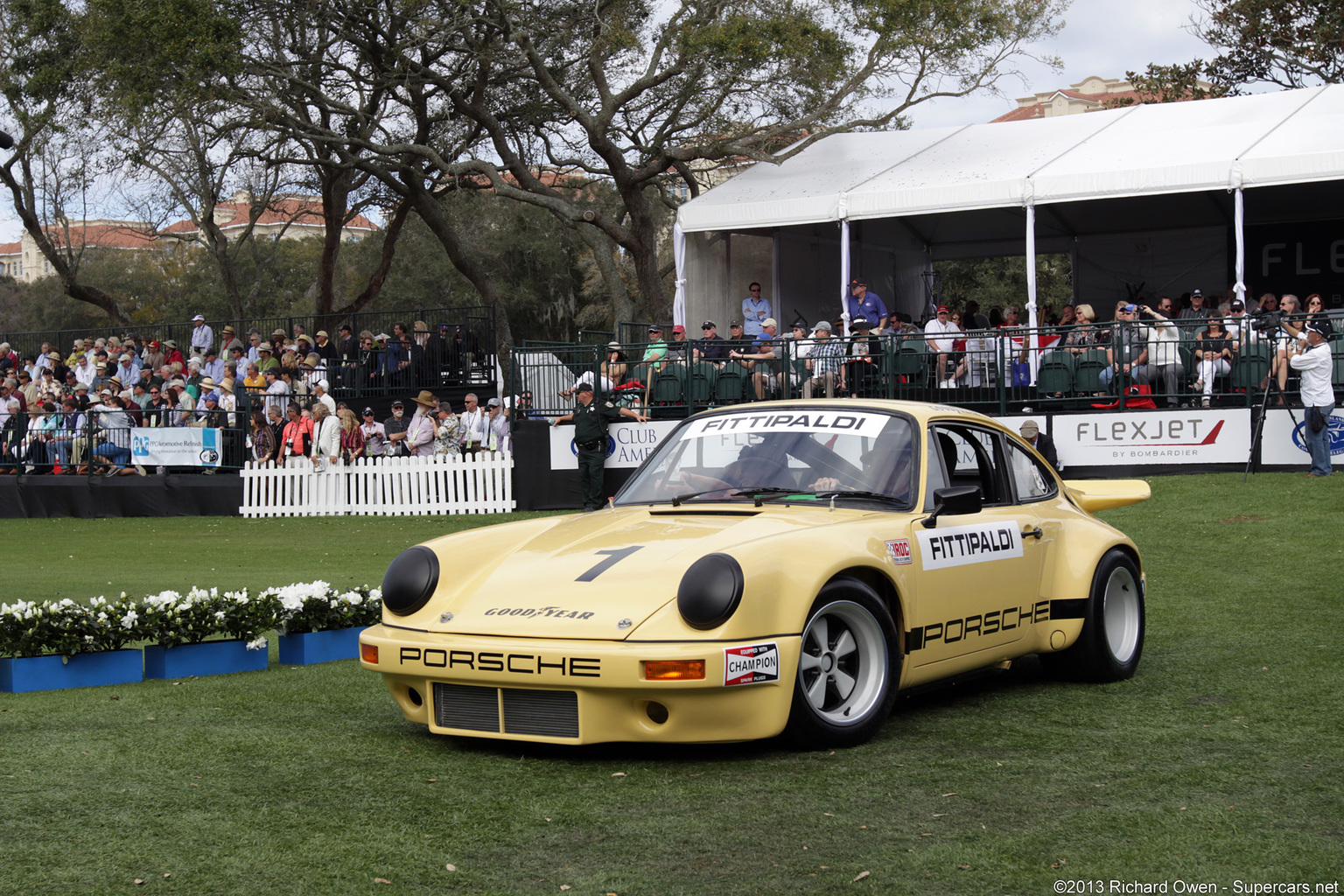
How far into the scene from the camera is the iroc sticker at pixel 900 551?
215 inches

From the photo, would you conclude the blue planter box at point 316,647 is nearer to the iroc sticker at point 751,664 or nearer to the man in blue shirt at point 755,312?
the iroc sticker at point 751,664

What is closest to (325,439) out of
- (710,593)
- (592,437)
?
(592,437)

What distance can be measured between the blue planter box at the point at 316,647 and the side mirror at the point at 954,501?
3752 mm

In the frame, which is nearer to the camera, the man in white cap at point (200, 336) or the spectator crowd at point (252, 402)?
the spectator crowd at point (252, 402)

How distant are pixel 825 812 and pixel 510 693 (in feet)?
4.51

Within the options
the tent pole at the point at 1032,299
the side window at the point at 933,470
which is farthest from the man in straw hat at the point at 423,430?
the side window at the point at 933,470

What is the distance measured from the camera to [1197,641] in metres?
7.91

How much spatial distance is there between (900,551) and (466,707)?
6.26ft

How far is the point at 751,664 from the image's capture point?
478 centimetres

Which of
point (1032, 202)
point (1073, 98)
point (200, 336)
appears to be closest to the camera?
point (1032, 202)

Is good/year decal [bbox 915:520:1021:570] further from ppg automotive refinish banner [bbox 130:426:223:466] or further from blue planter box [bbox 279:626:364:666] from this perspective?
ppg automotive refinish banner [bbox 130:426:223:466]

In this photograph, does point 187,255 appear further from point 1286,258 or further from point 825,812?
point 825,812

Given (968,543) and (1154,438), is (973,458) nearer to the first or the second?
(968,543)

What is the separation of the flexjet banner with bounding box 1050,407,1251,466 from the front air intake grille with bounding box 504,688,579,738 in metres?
13.6
